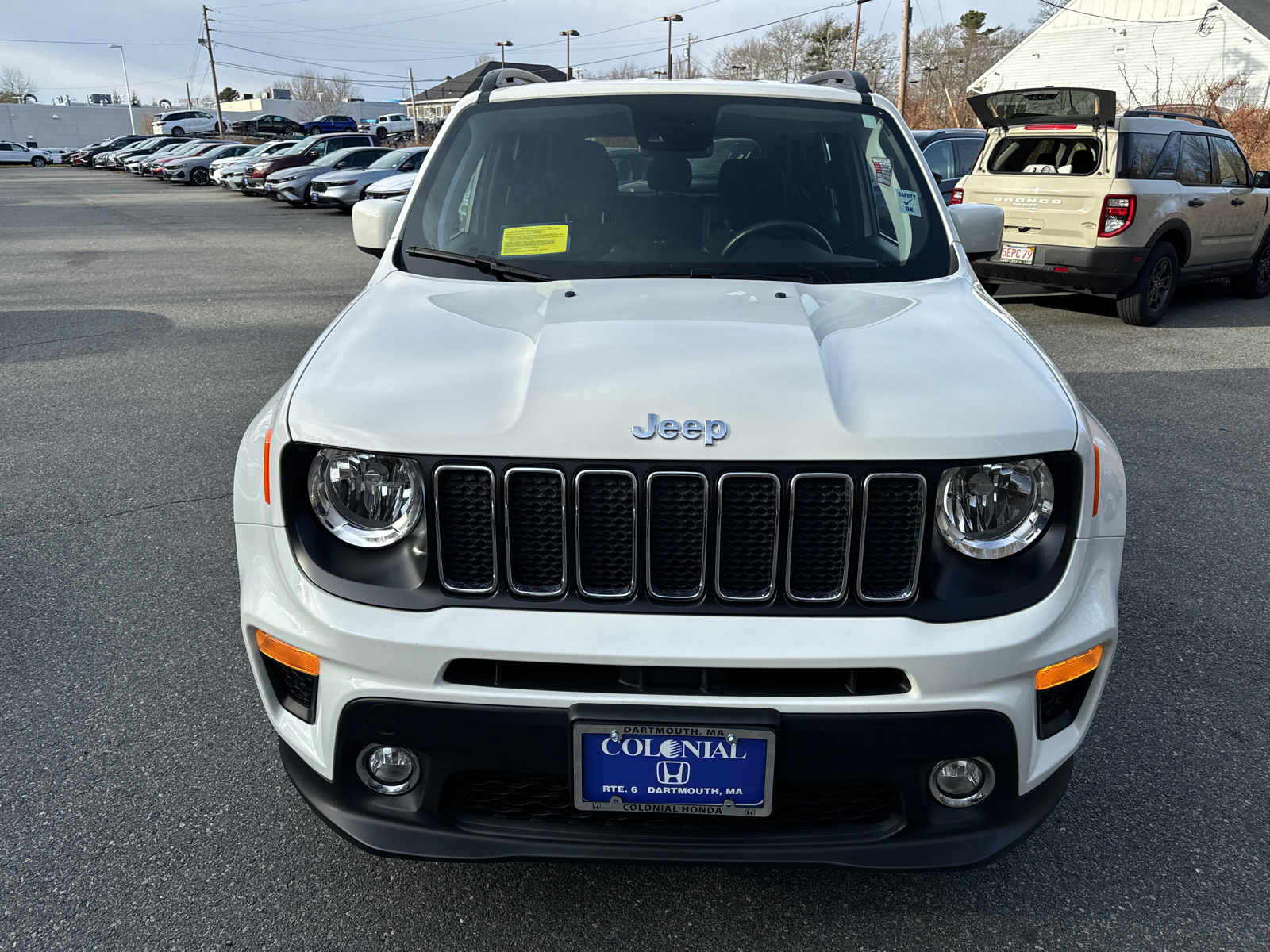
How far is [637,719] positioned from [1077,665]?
2.90ft

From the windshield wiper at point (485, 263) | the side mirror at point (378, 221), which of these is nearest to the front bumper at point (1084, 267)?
the side mirror at point (378, 221)

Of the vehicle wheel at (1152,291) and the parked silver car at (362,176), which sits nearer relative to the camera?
the vehicle wheel at (1152,291)

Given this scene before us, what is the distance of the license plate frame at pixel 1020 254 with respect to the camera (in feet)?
29.0

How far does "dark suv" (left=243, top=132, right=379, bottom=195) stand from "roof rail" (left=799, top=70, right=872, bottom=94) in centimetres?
2304

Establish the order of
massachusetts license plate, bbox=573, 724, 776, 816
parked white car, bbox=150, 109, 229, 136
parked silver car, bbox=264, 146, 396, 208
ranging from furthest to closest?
parked white car, bbox=150, 109, 229, 136, parked silver car, bbox=264, 146, 396, 208, massachusetts license plate, bbox=573, 724, 776, 816

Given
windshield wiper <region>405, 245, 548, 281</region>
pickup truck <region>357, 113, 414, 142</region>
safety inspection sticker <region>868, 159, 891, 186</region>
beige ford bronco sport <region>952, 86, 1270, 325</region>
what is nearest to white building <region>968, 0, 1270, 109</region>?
beige ford bronco sport <region>952, 86, 1270, 325</region>

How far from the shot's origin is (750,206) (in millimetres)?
3049

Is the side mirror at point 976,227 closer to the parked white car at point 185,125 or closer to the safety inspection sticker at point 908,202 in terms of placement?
the safety inspection sticker at point 908,202

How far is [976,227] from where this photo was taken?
3.31 metres

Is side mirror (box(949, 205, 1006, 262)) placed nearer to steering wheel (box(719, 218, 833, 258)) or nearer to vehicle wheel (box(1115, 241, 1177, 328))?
steering wheel (box(719, 218, 833, 258))

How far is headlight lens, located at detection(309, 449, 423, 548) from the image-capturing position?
6.28 feet

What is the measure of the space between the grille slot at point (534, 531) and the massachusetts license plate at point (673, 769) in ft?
0.95

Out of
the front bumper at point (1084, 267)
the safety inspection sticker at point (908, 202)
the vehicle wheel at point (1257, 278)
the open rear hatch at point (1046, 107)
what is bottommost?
the vehicle wheel at point (1257, 278)

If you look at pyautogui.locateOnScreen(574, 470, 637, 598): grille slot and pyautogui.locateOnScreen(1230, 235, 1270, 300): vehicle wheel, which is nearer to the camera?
pyautogui.locateOnScreen(574, 470, 637, 598): grille slot
